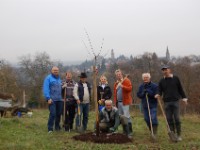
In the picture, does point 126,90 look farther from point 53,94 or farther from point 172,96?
point 53,94

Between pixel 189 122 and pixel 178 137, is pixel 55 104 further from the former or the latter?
pixel 189 122

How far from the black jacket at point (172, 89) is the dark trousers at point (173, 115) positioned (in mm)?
139

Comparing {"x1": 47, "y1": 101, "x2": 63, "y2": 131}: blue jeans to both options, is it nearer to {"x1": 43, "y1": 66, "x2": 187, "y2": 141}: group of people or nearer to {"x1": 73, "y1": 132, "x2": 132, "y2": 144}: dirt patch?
{"x1": 43, "y1": 66, "x2": 187, "y2": 141}: group of people

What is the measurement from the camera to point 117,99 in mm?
10125

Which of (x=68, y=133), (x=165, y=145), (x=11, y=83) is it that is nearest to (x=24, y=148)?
(x=68, y=133)

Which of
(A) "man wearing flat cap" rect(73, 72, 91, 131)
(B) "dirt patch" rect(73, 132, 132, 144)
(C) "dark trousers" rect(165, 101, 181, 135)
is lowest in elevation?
(B) "dirt patch" rect(73, 132, 132, 144)

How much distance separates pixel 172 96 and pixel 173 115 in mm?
554

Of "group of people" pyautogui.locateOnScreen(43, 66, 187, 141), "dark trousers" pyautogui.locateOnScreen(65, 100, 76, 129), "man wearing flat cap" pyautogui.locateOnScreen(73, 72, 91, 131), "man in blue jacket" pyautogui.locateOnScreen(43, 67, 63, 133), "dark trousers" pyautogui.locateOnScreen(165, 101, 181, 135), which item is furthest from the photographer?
"dark trousers" pyautogui.locateOnScreen(65, 100, 76, 129)

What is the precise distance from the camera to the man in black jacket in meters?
9.14

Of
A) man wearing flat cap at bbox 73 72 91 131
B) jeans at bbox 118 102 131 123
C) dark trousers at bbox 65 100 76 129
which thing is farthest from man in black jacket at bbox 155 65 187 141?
dark trousers at bbox 65 100 76 129

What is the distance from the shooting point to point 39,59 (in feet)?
165

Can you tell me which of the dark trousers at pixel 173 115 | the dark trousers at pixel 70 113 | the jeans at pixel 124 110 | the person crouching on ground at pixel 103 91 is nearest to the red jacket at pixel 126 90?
the jeans at pixel 124 110

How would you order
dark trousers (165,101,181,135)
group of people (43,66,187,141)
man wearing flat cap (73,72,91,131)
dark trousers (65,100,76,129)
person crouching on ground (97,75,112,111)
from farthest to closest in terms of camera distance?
1. dark trousers (65,100,76,129)
2. man wearing flat cap (73,72,91,131)
3. person crouching on ground (97,75,112,111)
4. group of people (43,66,187,141)
5. dark trousers (165,101,181,135)

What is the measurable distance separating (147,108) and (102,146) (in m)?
2.16
